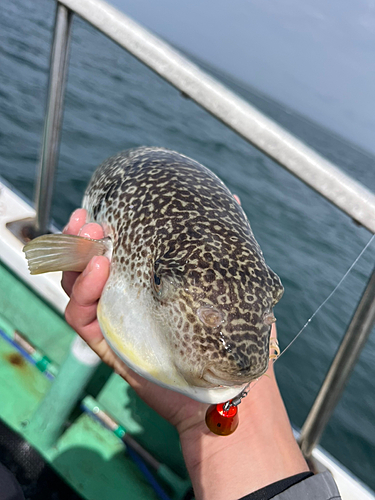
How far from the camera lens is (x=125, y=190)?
197 cm

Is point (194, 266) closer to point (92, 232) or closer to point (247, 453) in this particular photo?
point (92, 232)

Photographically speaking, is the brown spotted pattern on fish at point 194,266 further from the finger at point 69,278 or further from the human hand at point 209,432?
the finger at point 69,278

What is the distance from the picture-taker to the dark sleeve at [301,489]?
64.5 inches

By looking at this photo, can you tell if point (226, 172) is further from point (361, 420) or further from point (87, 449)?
point (87, 449)

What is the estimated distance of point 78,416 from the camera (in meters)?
2.88

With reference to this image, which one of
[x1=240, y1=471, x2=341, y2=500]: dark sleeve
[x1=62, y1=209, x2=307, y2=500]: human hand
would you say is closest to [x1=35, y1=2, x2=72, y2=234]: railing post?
[x1=62, y1=209, x2=307, y2=500]: human hand

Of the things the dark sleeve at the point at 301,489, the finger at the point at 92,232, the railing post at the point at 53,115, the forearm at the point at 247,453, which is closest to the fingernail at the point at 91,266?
the finger at the point at 92,232

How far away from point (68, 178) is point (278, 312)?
581 cm

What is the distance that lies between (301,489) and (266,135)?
1.48 m

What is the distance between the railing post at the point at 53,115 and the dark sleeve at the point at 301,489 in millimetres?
2245

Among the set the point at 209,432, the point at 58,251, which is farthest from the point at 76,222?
the point at 209,432

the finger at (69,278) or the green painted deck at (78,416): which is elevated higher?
the finger at (69,278)

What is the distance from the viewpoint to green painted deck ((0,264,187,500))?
8.77ft

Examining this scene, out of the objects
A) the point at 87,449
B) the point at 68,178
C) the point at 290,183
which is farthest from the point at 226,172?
the point at 87,449
